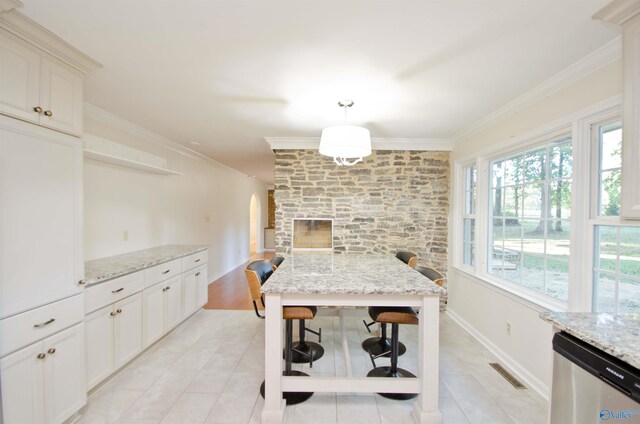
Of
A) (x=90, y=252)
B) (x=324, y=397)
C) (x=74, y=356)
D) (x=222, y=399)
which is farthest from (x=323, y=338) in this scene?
(x=90, y=252)

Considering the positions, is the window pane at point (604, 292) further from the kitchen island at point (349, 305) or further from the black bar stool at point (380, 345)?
the black bar stool at point (380, 345)

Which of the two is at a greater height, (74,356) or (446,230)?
(446,230)

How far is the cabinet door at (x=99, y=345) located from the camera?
1.98m

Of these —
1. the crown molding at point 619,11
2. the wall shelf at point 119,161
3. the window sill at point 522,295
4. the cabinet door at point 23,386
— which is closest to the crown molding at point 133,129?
the wall shelf at point 119,161

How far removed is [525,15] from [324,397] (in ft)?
9.09

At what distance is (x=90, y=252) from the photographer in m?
2.66

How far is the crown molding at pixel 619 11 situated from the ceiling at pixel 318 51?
46 millimetres

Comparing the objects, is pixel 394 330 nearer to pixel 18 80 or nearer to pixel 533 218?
pixel 533 218

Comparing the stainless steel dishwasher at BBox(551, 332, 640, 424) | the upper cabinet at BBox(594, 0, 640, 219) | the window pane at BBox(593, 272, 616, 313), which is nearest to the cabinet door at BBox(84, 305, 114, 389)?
the stainless steel dishwasher at BBox(551, 332, 640, 424)

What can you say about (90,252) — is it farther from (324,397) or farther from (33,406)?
(324,397)

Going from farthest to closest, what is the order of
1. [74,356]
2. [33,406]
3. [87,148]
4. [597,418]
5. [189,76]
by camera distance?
[87,148] → [189,76] → [74,356] → [33,406] → [597,418]

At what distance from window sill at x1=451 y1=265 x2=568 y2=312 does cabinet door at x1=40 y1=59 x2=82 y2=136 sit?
3.68 m

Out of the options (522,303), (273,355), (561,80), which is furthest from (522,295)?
(273,355)

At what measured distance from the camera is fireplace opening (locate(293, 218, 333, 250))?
13.1 ft
